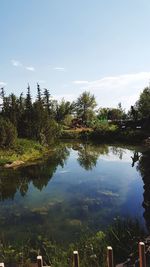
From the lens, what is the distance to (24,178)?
26.6 m

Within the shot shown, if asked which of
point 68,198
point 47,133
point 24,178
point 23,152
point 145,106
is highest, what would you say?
point 145,106

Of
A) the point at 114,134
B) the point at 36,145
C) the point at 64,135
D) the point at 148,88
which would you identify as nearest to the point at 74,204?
the point at 36,145

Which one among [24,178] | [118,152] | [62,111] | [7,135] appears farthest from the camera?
[62,111]

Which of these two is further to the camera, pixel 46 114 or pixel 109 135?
pixel 109 135

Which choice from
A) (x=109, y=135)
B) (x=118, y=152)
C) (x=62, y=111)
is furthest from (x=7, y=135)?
(x=62, y=111)

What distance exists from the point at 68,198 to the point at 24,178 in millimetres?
7844

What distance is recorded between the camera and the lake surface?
1412 cm

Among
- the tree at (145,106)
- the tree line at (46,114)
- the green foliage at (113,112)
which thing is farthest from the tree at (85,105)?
the tree at (145,106)

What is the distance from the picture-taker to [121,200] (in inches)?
744

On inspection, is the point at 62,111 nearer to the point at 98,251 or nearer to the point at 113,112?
the point at 113,112

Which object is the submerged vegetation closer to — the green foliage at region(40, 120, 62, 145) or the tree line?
the tree line

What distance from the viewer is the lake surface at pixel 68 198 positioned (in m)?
14.1

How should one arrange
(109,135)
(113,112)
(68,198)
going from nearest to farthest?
(68,198), (109,135), (113,112)

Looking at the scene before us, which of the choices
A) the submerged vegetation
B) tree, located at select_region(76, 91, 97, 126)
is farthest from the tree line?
the submerged vegetation
